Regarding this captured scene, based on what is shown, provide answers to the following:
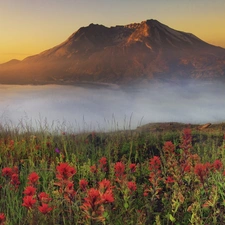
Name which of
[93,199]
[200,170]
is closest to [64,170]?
[93,199]

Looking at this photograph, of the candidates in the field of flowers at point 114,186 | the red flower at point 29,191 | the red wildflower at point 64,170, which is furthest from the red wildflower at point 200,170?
the red flower at point 29,191

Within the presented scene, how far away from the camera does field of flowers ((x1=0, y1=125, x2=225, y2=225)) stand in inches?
158

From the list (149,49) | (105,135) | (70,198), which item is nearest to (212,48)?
(149,49)

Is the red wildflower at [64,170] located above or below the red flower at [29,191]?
above

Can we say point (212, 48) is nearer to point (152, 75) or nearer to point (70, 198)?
point (152, 75)

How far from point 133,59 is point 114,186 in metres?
138

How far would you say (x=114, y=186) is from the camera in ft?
15.2

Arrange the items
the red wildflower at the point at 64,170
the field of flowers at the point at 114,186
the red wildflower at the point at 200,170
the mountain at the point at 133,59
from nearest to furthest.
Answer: the red wildflower at the point at 64,170 → the field of flowers at the point at 114,186 → the red wildflower at the point at 200,170 → the mountain at the point at 133,59

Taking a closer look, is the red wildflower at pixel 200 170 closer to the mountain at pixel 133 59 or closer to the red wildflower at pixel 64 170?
the red wildflower at pixel 64 170

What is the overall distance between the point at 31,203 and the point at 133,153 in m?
6.76

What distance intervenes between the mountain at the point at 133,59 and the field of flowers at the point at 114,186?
98.8 meters

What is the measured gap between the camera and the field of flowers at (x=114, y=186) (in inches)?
158

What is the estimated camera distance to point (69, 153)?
10445mm

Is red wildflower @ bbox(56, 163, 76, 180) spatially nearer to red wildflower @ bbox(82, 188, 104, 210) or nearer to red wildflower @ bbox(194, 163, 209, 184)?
red wildflower @ bbox(82, 188, 104, 210)
